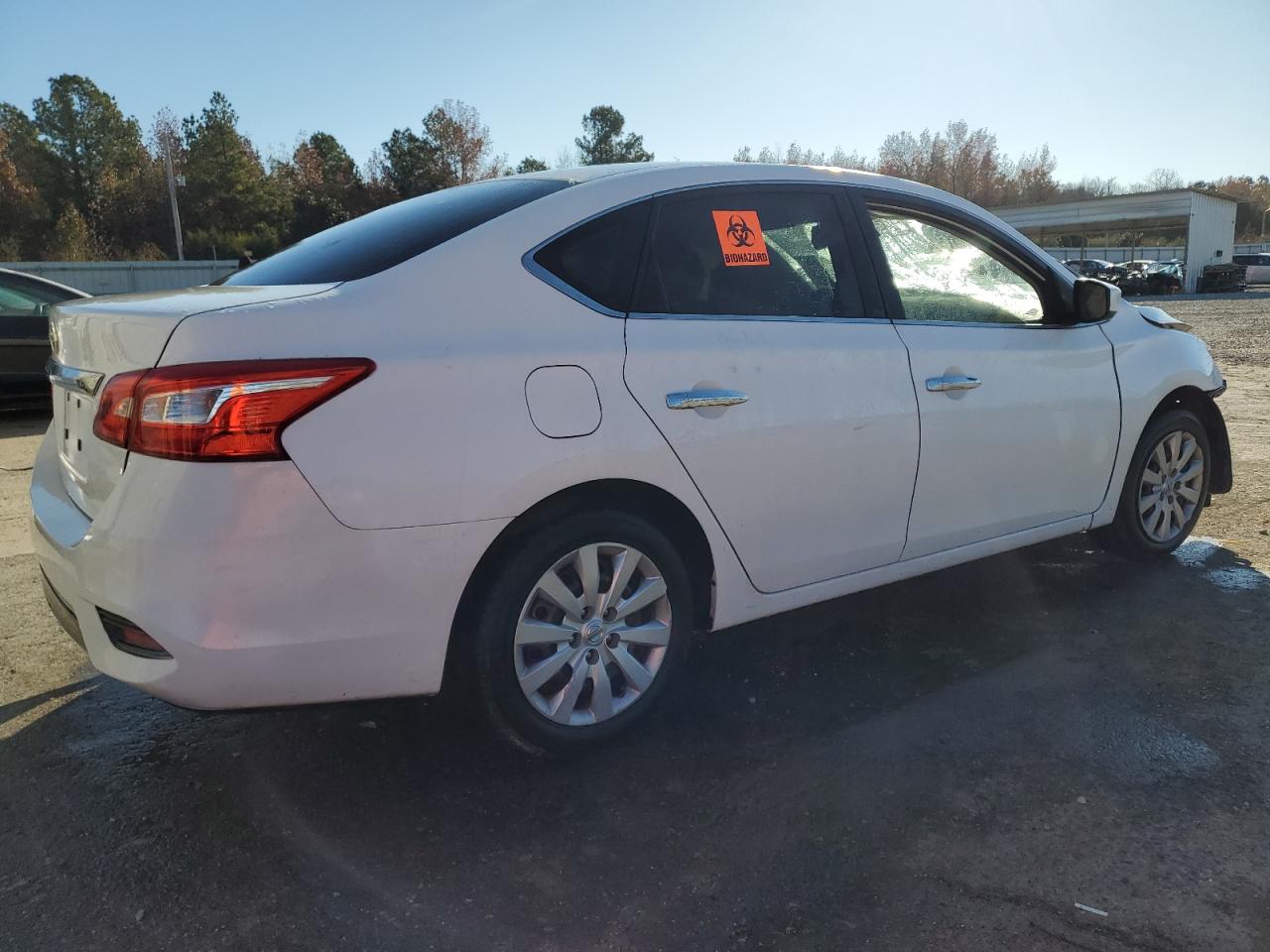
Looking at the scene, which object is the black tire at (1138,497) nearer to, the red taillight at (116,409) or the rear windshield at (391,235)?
the rear windshield at (391,235)

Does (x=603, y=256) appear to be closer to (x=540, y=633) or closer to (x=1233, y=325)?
(x=540, y=633)

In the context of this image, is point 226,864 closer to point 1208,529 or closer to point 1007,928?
point 1007,928

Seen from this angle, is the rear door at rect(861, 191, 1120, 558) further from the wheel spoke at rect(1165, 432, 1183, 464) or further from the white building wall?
the white building wall

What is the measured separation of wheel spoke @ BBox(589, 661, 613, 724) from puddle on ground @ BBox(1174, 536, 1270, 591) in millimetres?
3057

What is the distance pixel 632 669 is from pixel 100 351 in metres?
1.68

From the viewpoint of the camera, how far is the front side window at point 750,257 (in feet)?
9.77

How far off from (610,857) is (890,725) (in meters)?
1.11

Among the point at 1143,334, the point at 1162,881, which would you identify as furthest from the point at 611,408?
the point at 1143,334

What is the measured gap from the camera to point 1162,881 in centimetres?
231

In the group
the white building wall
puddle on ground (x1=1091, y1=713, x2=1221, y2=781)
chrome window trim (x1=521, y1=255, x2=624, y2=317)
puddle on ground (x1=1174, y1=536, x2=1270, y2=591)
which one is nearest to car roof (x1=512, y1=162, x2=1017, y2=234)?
chrome window trim (x1=521, y1=255, x2=624, y2=317)

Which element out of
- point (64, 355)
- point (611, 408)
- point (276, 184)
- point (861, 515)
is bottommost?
point (861, 515)

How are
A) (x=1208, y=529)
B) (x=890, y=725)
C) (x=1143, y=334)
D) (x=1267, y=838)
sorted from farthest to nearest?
(x=1208, y=529), (x=1143, y=334), (x=890, y=725), (x=1267, y=838)

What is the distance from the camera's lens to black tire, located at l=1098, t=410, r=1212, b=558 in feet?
14.3

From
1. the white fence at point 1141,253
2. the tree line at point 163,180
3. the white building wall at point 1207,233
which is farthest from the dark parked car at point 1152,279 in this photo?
the tree line at point 163,180
